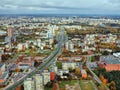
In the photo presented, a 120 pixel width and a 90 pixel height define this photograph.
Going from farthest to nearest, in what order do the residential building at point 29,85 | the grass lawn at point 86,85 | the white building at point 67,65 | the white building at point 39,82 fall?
the white building at point 67,65 → the grass lawn at point 86,85 → the white building at point 39,82 → the residential building at point 29,85

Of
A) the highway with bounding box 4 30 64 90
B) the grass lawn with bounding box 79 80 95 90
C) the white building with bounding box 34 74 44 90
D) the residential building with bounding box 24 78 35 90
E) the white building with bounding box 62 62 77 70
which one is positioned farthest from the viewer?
the white building with bounding box 62 62 77 70

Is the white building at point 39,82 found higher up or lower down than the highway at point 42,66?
higher up

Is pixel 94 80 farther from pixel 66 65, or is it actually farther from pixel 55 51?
pixel 55 51

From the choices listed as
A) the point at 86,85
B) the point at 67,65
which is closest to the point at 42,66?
the point at 67,65

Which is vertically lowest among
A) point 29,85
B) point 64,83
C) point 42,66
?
point 42,66

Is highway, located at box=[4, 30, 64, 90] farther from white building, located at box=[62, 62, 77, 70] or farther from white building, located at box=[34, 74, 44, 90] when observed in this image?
white building, located at box=[34, 74, 44, 90]

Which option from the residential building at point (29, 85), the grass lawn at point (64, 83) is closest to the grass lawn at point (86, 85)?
the grass lawn at point (64, 83)

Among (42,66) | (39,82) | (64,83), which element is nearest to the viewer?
(39,82)

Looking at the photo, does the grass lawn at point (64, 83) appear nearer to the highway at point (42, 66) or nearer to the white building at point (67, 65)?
the highway at point (42, 66)

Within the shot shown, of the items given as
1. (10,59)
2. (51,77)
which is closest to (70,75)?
(51,77)

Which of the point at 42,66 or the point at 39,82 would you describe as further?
the point at 42,66

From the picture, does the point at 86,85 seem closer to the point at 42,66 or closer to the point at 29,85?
the point at 29,85

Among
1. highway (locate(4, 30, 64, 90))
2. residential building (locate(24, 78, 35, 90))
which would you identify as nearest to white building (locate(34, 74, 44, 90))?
residential building (locate(24, 78, 35, 90))
